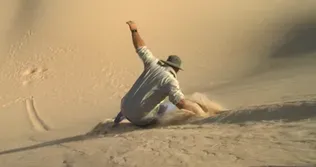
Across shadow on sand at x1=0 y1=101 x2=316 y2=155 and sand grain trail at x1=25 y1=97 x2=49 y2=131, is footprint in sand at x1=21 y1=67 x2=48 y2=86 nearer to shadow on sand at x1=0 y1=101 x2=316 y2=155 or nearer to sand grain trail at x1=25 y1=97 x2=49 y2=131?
sand grain trail at x1=25 y1=97 x2=49 y2=131

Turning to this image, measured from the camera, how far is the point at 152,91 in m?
5.85

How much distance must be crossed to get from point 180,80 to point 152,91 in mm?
5043

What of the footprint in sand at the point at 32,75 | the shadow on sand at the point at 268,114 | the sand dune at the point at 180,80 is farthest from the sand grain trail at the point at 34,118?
the shadow on sand at the point at 268,114

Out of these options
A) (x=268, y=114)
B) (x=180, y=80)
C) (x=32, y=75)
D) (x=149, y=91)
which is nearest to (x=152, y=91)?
(x=149, y=91)

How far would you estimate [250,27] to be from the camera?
1367 centimetres

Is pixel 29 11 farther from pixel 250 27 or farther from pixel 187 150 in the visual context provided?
pixel 187 150

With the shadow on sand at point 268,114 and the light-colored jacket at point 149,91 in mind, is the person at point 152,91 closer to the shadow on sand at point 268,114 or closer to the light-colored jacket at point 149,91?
the light-colored jacket at point 149,91

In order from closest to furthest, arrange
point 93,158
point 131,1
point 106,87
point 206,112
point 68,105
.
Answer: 1. point 93,158
2. point 206,112
3. point 68,105
4. point 106,87
5. point 131,1

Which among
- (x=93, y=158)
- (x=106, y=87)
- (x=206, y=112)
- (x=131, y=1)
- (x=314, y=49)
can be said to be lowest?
(x=93, y=158)

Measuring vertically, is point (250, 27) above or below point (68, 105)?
above

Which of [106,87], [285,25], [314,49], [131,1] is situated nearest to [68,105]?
[106,87]

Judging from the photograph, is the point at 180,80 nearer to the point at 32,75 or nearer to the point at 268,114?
the point at 32,75

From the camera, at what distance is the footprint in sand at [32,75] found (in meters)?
12.5

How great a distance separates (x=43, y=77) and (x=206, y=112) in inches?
281
